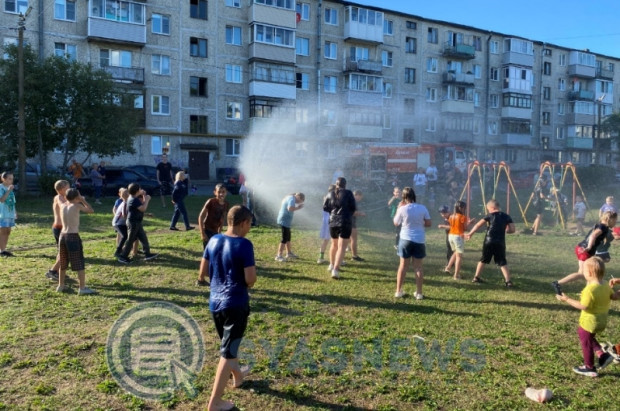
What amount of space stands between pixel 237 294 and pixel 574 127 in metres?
63.1

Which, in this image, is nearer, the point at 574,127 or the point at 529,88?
the point at 529,88

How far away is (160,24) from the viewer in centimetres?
3531

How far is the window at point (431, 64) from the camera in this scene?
156 feet

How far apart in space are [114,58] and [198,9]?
7237 mm

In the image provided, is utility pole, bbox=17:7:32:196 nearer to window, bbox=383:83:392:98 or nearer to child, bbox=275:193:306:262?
child, bbox=275:193:306:262

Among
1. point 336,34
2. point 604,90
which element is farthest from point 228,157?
point 604,90

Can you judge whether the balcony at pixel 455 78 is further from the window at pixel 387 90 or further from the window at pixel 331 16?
the window at pixel 331 16

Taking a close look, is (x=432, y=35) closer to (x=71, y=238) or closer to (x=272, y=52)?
(x=272, y=52)

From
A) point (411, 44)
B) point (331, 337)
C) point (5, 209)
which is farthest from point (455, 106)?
point (331, 337)

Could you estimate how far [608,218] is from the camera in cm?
724

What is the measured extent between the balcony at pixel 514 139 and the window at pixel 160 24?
114 feet

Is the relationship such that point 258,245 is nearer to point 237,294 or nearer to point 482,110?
point 237,294

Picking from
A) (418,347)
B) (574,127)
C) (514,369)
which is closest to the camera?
(514,369)

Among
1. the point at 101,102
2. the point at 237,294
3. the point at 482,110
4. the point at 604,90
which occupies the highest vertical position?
the point at 604,90
